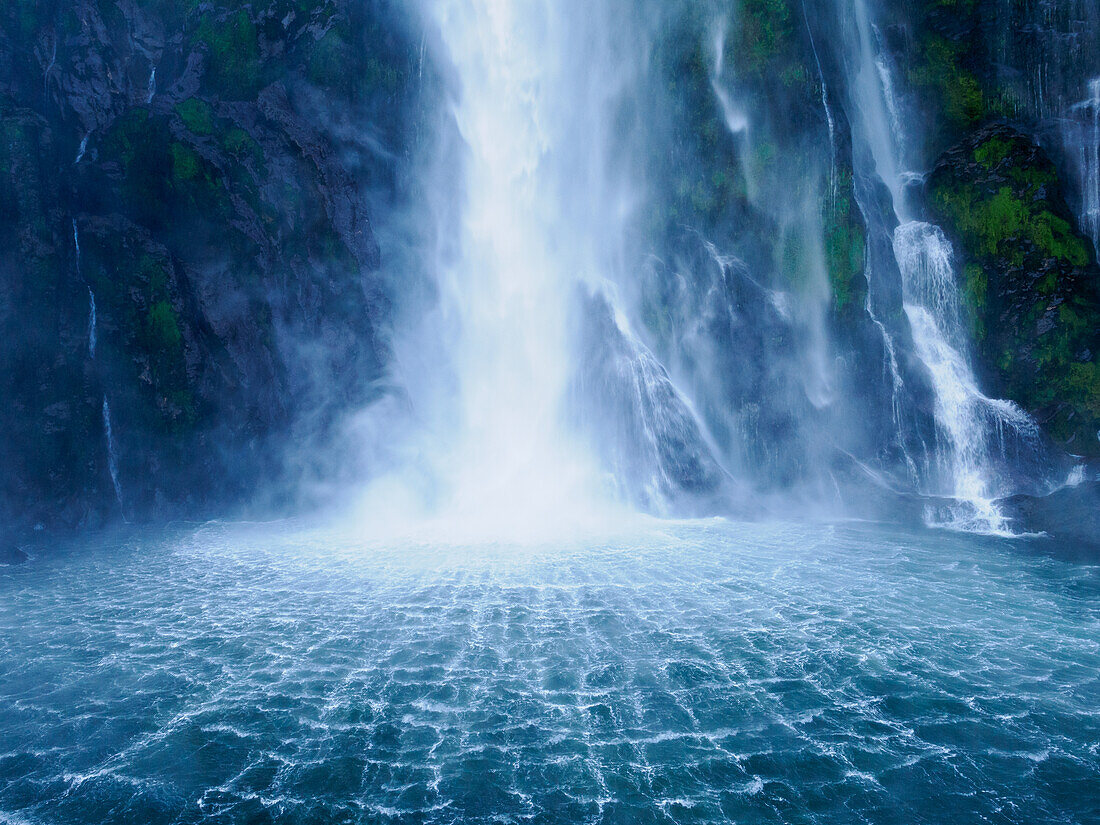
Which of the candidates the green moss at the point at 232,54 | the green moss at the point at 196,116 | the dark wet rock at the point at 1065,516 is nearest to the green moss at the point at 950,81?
the dark wet rock at the point at 1065,516

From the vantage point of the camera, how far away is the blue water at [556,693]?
→ 792cm

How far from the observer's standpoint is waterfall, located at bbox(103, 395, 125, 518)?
2489 cm

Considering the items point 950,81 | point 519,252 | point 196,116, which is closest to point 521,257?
point 519,252

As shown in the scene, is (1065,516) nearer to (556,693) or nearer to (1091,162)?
(1091,162)

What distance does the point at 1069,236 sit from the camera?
2452 centimetres

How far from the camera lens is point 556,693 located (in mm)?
10461

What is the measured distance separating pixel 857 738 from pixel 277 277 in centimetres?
2632

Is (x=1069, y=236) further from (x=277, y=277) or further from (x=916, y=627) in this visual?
(x=277, y=277)

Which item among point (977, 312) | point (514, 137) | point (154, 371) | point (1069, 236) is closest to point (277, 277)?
point (154, 371)

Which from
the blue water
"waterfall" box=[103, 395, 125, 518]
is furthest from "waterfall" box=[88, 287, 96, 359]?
the blue water

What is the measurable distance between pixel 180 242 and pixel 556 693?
24.7 meters

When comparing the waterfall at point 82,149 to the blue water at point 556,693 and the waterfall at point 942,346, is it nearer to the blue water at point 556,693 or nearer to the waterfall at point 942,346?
the blue water at point 556,693

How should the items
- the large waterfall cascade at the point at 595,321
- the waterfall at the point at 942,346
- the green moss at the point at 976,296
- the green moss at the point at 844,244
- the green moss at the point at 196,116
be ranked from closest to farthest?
the waterfall at the point at 942,346 → the green moss at the point at 976,296 → the large waterfall cascade at the point at 595,321 → the green moss at the point at 844,244 → the green moss at the point at 196,116

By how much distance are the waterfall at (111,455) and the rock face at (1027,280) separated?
33.3 meters
